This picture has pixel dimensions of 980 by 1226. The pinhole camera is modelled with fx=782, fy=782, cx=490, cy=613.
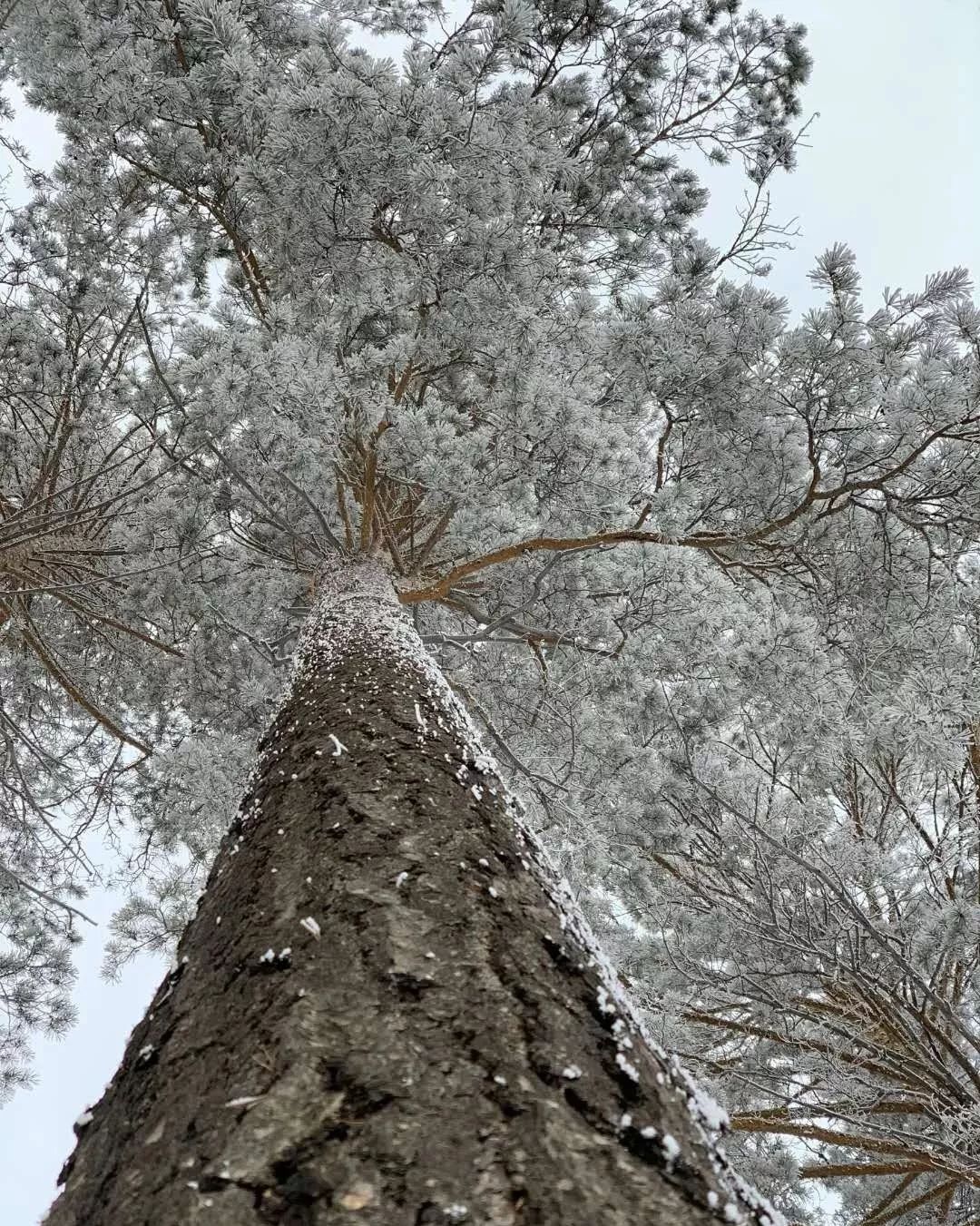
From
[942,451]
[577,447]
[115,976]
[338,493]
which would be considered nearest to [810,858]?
[942,451]

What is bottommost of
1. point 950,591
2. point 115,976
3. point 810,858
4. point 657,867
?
point 115,976

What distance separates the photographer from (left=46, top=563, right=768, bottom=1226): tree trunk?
672 millimetres

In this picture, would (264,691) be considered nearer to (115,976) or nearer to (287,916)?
(115,976)

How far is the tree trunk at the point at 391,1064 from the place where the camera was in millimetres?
672

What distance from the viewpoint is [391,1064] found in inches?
31.8

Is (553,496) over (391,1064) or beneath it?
over

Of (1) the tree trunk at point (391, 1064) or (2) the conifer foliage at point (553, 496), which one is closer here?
(1) the tree trunk at point (391, 1064)

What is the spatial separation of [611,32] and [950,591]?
407 cm

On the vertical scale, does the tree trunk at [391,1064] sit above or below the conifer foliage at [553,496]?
below

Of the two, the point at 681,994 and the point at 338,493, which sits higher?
the point at 338,493

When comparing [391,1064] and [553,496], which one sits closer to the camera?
[391,1064]

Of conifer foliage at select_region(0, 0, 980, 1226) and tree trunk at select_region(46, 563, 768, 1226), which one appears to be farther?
conifer foliage at select_region(0, 0, 980, 1226)

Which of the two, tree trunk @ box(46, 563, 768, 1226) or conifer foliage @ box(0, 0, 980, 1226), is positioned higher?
conifer foliage @ box(0, 0, 980, 1226)

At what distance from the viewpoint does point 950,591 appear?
4312 millimetres
